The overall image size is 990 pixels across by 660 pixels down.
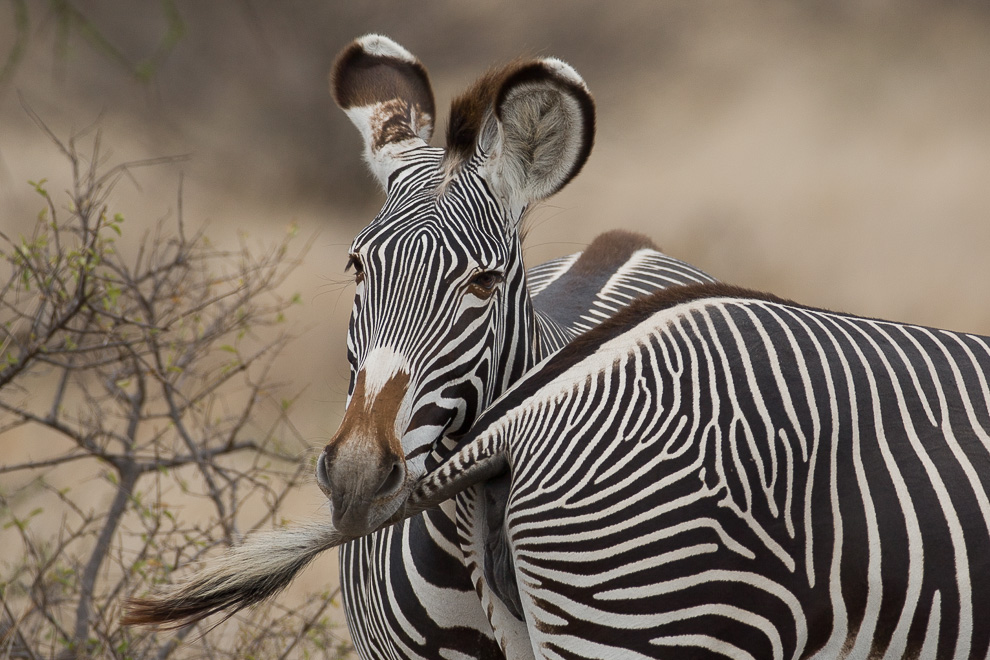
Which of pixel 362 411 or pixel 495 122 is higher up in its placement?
pixel 495 122

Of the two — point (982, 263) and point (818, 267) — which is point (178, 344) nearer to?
point (818, 267)

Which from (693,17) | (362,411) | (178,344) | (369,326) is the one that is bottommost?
(362,411)

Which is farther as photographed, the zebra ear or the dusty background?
the dusty background

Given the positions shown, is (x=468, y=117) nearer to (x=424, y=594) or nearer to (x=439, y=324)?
(x=439, y=324)

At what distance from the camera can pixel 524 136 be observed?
2.49 m

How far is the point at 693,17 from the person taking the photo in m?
12.2

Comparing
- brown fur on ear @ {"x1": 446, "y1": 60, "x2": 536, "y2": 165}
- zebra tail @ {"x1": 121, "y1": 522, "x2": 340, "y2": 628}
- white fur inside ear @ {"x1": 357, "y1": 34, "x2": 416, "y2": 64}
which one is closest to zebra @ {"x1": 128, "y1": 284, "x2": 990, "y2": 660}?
zebra tail @ {"x1": 121, "y1": 522, "x2": 340, "y2": 628}

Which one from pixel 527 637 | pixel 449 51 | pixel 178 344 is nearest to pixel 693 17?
pixel 449 51

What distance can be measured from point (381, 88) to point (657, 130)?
923 centimetres

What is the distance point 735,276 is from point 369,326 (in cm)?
899

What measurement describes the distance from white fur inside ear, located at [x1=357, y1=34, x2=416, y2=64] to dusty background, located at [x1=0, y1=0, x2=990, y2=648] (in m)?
6.90

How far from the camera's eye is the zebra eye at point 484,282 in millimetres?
2326

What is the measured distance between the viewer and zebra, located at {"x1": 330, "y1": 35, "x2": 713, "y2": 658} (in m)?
2.10

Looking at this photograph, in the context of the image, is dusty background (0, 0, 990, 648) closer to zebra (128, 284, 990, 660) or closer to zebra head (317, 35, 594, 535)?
zebra head (317, 35, 594, 535)
